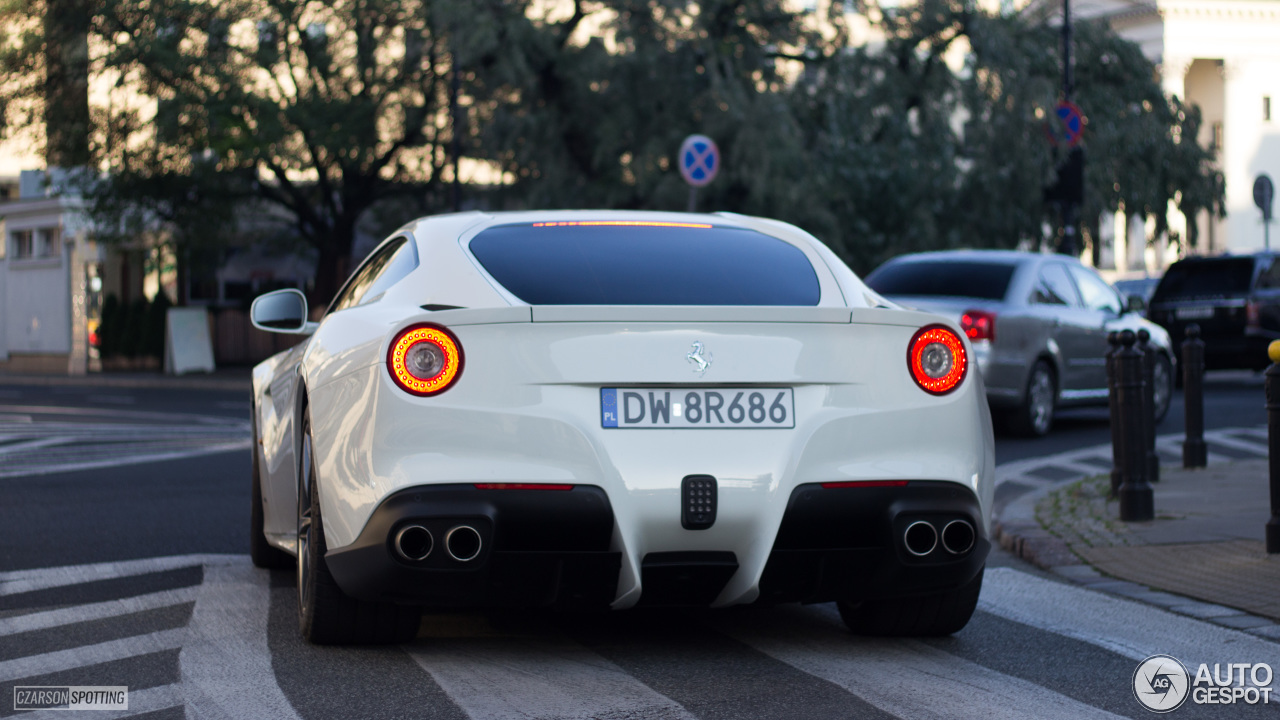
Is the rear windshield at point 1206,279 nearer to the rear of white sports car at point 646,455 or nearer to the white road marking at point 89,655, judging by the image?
the rear of white sports car at point 646,455

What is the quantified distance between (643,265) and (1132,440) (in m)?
4.17

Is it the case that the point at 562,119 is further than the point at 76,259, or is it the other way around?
the point at 76,259

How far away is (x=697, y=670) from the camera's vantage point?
4.97m

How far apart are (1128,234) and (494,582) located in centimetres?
3711

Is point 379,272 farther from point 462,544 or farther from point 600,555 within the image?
point 600,555

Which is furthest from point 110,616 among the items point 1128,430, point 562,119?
point 562,119

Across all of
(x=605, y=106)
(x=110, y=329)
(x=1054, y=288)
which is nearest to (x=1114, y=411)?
(x=1054, y=288)

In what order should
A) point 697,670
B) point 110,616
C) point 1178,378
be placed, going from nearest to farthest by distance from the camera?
point 697,670 < point 110,616 < point 1178,378

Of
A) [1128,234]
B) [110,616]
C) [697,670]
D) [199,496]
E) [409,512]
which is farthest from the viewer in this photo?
[1128,234]

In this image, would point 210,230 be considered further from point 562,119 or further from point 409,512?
point 409,512

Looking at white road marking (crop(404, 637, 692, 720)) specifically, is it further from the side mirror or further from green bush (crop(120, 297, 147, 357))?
green bush (crop(120, 297, 147, 357))

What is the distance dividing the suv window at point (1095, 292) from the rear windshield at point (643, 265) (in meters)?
10.0

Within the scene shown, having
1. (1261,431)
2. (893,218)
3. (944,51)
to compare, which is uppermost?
(944,51)

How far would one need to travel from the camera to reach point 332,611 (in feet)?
17.0
